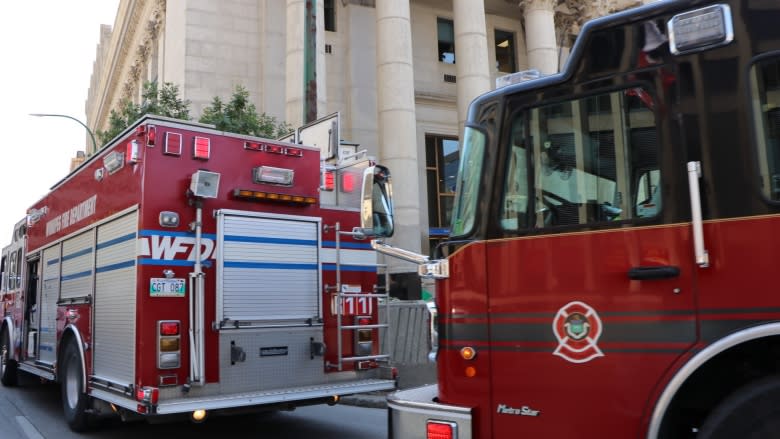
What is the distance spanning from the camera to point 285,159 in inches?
282

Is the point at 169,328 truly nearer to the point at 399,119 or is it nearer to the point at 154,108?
the point at 154,108

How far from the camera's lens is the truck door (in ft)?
10.0

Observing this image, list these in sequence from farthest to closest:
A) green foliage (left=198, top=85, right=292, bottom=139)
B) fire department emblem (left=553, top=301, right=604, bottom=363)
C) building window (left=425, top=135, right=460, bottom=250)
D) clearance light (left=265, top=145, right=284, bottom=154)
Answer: building window (left=425, top=135, right=460, bottom=250), green foliage (left=198, top=85, right=292, bottom=139), clearance light (left=265, top=145, right=284, bottom=154), fire department emblem (left=553, top=301, right=604, bottom=363)

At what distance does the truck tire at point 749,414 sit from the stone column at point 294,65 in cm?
1806

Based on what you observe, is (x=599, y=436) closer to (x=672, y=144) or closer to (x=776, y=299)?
(x=776, y=299)

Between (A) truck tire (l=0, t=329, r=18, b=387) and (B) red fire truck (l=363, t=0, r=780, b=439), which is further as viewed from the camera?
(A) truck tire (l=0, t=329, r=18, b=387)

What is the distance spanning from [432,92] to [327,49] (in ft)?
16.8

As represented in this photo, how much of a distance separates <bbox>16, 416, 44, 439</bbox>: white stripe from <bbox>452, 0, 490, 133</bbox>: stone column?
17.7 metres

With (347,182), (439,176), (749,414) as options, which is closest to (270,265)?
(347,182)

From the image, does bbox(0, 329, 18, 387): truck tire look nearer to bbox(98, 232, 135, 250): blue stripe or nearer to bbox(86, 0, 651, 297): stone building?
bbox(98, 232, 135, 250): blue stripe

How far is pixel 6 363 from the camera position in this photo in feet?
37.7

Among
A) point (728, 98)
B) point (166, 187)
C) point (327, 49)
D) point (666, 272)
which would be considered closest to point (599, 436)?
point (666, 272)

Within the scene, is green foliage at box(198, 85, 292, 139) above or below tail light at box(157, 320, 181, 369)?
above

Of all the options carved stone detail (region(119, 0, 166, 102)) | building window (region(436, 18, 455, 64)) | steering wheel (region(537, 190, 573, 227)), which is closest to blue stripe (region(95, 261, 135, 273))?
Answer: steering wheel (region(537, 190, 573, 227))
